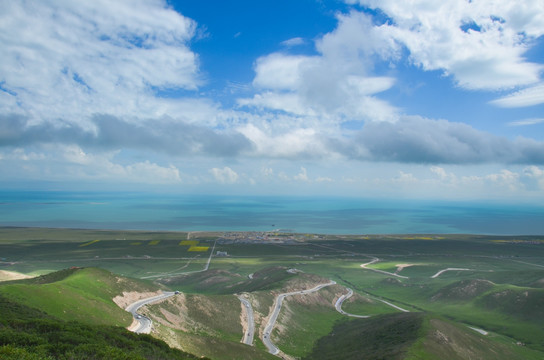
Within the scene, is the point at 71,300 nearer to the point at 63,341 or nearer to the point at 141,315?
the point at 141,315

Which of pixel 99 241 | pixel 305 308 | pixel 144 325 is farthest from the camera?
pixel 99 241

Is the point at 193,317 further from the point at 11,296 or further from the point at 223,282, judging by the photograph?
the point at 223,282

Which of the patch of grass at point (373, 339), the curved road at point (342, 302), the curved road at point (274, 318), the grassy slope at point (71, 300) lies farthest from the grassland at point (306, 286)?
the curved road at point (342, 302)

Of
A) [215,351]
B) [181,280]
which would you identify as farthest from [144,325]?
[181,280]

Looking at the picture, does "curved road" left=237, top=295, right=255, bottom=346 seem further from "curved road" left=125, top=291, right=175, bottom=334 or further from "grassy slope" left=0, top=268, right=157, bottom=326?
"grassy slope" left=0, top=268, right=157, bottom=326

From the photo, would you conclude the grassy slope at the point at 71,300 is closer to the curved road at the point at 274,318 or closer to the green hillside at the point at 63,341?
the green hillside at the point at 63,341

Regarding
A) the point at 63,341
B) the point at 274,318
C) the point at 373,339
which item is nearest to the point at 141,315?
the point at 63,341

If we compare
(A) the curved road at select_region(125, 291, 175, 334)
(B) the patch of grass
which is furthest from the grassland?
(A) the curved road at select_region(125, 291, 175, 334)
